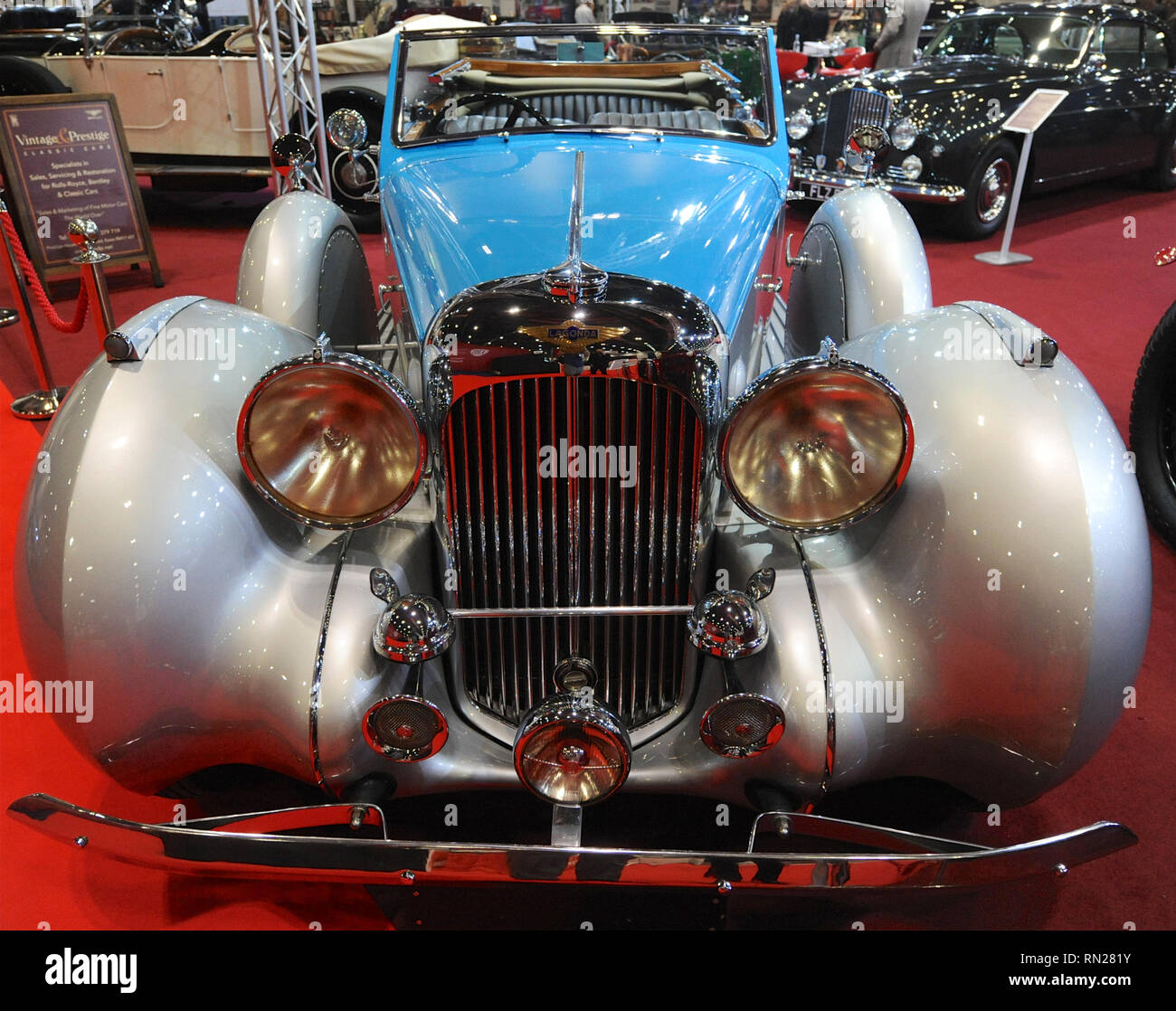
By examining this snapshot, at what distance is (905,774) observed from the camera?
1676 mm

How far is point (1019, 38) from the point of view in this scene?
730 cm

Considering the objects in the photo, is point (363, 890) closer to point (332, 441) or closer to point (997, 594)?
point (332, 441)

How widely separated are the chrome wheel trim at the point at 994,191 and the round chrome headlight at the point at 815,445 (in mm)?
5710

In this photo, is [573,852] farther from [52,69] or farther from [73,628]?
[52,69]

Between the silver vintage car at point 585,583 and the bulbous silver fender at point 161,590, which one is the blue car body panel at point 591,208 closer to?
the silver vintage car at point 585,583

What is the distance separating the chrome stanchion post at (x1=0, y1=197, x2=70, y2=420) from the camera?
391 cm

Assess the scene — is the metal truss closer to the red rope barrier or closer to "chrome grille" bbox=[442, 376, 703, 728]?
the red rope barrier

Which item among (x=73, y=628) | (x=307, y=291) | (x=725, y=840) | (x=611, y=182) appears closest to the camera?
(x=73, y=628)

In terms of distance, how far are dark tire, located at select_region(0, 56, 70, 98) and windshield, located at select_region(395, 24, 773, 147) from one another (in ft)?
16.2

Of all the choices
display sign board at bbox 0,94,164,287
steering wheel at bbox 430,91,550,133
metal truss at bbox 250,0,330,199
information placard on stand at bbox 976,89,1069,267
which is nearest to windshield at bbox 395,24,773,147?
steering wheel at bbox 430,91,550,133

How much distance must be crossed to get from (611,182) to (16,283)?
2.96 metres

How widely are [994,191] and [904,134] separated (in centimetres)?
122

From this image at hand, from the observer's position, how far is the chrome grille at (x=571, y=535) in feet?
5.36

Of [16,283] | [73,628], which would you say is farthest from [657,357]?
[16,283]
